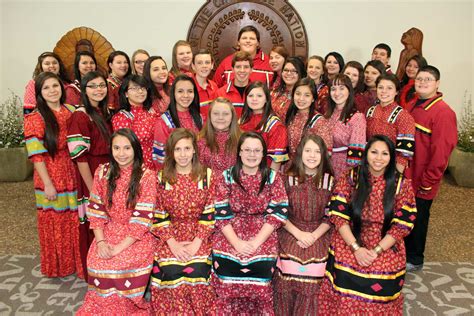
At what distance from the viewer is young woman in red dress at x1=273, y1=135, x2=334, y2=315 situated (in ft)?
8.68

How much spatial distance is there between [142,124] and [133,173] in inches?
22.7

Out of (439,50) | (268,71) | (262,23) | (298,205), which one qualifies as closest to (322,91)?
(268,71)

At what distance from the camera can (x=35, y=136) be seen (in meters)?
3.06

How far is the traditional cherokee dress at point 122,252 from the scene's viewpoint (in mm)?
2555

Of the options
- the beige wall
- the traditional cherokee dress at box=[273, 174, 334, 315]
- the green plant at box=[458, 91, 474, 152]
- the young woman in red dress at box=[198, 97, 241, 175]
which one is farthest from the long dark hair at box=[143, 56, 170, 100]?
the green plant at box=[458, 91, 474, 152]

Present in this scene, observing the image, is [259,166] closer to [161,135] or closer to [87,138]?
[161,135]

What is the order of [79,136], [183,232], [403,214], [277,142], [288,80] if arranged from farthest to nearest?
[288,80] → [277,142] → [79,136] → [183,232] → [403,214]

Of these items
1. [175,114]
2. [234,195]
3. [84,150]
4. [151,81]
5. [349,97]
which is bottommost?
[234,195]

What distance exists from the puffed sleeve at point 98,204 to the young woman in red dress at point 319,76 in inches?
71.0

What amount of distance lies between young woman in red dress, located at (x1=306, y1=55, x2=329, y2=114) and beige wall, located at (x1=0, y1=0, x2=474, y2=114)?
2.05 metres

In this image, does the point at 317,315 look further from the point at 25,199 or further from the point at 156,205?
the point at 25,199

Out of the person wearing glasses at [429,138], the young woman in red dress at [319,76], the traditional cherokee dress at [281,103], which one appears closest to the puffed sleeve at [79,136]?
the traditional cherokee dress at [281,103]

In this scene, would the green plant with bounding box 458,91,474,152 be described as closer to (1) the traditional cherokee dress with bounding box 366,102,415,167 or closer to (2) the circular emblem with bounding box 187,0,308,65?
(2) the circular emblem with bounding box 187,0,308,65

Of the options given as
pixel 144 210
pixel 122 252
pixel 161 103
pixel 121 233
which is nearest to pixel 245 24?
pixel 161 103
